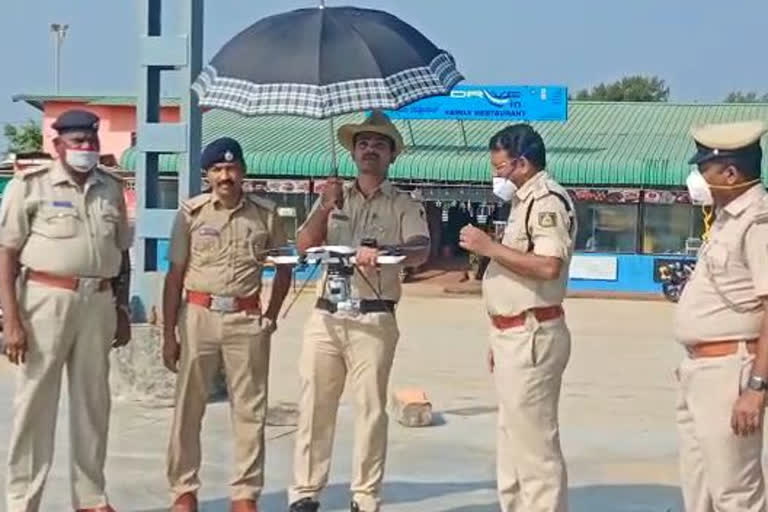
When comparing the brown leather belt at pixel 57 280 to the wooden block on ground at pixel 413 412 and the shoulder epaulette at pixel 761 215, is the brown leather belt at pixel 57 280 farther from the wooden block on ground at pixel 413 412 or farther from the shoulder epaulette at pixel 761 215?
the wooden block on ground at pixel 413 412

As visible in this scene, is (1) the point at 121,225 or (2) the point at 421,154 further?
(2) the point at 421,154

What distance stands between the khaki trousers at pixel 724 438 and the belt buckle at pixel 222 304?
234 centimetres

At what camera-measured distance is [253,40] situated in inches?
262

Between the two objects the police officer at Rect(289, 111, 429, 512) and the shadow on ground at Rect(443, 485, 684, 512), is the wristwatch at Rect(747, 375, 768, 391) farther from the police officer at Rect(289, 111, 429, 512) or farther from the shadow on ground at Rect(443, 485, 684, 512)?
the shadow on ground at Rect(443, 485, 684, 512)

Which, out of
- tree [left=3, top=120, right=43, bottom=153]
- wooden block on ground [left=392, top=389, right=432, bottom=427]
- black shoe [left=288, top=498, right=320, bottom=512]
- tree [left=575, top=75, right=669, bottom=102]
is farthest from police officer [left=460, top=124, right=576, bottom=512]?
tree [left=575, top=75, right=669, bottom=102]

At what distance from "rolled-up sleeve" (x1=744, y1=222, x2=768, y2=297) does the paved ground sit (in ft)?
8.91

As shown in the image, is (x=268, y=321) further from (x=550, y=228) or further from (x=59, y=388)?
(x=550, y=228)

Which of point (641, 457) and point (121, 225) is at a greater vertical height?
point (121, 225)

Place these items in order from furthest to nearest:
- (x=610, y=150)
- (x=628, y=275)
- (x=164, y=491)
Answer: (x=610, y=150) → (x=628, y=275) → (x=164, y=491)

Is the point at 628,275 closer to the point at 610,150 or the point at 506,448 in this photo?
the point at 610,150

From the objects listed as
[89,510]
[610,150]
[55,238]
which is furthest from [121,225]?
[610,150]

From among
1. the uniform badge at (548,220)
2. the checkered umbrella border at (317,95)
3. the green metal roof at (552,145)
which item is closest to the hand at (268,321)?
the checkered umbrella border at (317,95)

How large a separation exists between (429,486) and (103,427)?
2098mm

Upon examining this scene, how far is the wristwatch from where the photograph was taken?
4828 mm
